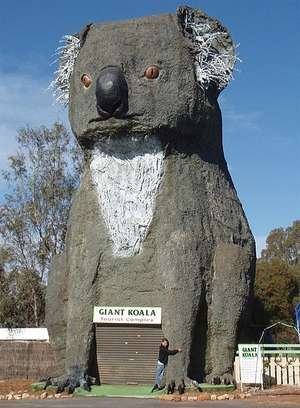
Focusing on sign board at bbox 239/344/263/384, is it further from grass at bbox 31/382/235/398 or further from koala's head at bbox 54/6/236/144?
koala's head at bbox 54/6/236/144

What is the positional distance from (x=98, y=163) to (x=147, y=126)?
1.52 m

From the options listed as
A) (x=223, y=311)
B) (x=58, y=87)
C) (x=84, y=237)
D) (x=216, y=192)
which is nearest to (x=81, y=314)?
(x=84, y=237)

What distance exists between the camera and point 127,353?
531 inches

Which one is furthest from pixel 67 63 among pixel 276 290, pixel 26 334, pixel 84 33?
pixel 276 290

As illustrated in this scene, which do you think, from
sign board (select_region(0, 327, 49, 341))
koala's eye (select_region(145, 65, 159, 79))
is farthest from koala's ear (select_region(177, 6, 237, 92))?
sign board (select_region(0, 327, 49, 341))

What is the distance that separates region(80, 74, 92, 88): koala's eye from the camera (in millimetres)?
13640

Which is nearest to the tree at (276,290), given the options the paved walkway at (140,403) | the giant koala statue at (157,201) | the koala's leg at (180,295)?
the giant koala statue at (157,201)

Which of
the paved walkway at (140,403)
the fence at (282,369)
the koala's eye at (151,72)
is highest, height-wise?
the koala's eye at (151,72)

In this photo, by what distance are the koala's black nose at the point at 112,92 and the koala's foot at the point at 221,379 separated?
5.30 metres

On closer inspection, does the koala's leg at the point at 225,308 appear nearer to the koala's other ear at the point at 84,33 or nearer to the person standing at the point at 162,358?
the person standing at the point at 162,358

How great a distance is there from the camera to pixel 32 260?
99.9ft

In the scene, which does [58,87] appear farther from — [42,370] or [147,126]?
[42,370]

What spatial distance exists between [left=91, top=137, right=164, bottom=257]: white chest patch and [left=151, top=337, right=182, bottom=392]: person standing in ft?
6.69

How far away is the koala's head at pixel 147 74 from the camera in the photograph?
13070 mm
